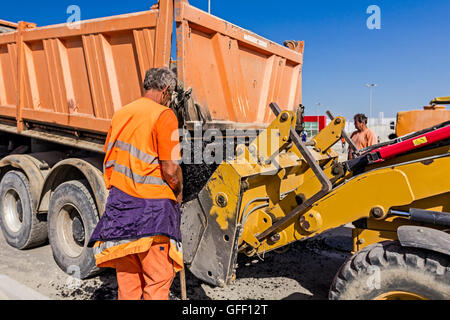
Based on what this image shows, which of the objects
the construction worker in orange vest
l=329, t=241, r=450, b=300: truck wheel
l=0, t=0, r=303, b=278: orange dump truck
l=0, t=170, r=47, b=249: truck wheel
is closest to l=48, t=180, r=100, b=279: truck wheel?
l=0, t=0, r=303, b=278: orange dump truck

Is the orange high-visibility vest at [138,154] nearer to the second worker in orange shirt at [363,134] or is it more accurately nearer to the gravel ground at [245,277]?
the gravel ground at [245,277]

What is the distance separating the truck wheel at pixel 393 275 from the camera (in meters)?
2.00

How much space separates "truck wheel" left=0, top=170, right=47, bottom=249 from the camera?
4.41m

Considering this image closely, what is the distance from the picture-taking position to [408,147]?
2.51 meters

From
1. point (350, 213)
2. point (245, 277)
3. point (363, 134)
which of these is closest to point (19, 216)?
point (245, 277)

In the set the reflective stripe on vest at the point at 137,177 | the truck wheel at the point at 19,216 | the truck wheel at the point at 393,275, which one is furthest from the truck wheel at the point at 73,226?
the truck wheel at the point at 393,275

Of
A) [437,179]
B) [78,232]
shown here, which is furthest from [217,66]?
[78,232]

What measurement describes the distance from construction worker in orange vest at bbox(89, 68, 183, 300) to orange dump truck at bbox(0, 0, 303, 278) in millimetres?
670

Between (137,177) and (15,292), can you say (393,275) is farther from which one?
(15,292)

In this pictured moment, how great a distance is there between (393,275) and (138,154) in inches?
67.5

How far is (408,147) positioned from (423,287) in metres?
0.97

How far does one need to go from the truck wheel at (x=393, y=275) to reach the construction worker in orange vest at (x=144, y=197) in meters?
1.12

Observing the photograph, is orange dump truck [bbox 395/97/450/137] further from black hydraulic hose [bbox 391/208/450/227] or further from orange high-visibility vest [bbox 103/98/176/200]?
orange high-visibility vest [bbox 103/98/176/200]
